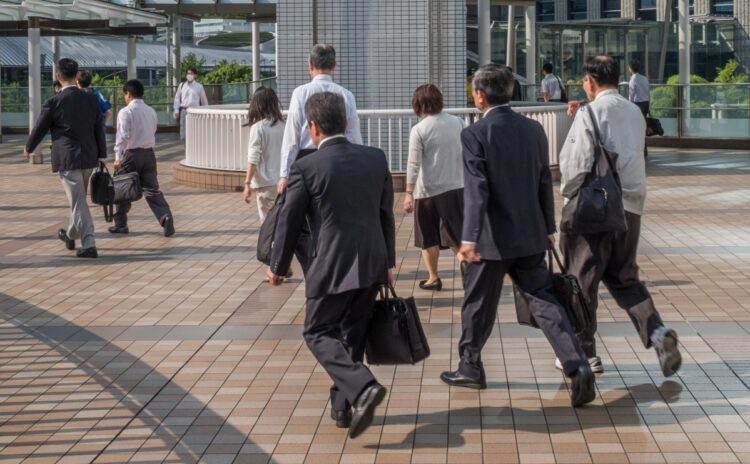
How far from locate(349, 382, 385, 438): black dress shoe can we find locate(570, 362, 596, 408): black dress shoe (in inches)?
43.9

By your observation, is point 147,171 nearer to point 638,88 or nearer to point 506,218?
point 506,218

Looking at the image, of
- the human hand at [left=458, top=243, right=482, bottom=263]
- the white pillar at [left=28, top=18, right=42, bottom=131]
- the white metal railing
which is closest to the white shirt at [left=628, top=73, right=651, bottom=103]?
the white metal railing

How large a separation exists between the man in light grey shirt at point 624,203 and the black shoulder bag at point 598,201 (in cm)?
4

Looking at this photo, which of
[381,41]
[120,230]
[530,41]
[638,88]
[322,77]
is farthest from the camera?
[530,41]

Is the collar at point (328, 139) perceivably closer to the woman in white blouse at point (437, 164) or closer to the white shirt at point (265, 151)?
the woman in white blouse at point (437, 164)

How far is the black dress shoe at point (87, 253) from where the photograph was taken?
40.3ft

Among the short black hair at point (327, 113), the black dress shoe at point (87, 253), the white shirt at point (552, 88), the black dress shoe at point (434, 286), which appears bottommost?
the black dress shoe at point (434, 286)

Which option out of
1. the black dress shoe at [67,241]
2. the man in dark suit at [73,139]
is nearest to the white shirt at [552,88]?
the black dress shoe at [67,241]

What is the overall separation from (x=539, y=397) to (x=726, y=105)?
2076cm

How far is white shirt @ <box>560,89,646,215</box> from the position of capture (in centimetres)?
721

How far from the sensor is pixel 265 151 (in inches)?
428

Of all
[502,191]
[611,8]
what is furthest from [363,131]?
[611,8]

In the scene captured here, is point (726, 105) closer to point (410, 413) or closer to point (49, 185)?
point (49, 185)

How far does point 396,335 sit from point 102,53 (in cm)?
5364
